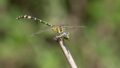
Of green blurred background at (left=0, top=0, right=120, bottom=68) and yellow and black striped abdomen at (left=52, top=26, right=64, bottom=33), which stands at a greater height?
green blurred background at (left=0, top=0, right=120, bottom=68)

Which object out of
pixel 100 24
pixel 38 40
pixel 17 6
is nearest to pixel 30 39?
pixel 38 40

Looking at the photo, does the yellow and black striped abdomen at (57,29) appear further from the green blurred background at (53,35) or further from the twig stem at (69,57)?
the green blurred background at (53,35)

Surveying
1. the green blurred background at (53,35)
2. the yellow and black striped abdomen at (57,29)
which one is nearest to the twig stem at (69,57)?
the yellow and black striped abdomen at (57,29)

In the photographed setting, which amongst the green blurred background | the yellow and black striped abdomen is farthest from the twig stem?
the green blurred background

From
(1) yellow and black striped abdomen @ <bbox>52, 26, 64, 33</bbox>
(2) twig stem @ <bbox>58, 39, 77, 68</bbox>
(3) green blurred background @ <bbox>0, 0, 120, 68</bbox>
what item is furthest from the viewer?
(3) green blurred background @ <bbox>0, 0, 120, 68</bbox>

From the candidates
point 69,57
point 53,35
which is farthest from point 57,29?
point 53,35

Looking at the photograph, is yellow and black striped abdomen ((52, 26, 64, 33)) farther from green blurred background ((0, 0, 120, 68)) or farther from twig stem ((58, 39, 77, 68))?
green blurred background ((0, 0, 120, 68))

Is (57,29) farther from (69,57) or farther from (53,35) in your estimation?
(53,35)

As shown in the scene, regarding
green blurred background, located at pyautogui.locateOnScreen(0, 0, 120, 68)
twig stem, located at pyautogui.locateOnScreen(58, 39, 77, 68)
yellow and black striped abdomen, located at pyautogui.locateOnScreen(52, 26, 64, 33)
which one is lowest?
twig stem, located at pyautogui.locateOnScreen(58, 39, 77, 68)
